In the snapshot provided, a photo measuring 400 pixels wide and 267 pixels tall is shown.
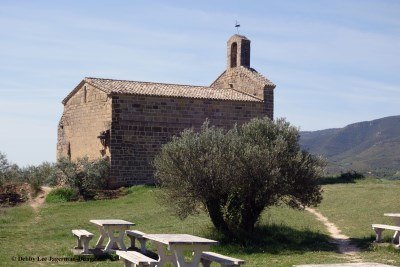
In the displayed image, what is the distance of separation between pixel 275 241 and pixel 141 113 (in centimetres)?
1559

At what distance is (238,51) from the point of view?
116 ft

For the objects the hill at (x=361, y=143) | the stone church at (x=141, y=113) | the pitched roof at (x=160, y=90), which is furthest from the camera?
the hill at (x=361, y=143)

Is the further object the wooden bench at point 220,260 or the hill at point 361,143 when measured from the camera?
the hill at point 361,143

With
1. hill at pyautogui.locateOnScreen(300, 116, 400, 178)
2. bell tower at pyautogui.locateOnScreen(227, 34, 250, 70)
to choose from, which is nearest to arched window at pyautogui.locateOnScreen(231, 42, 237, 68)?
bell tower at pyautogui.locateOnScreen(227, 34, 250, 70)

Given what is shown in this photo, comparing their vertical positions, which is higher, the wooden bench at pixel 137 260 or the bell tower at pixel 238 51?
the bell tower at pixel 238 51

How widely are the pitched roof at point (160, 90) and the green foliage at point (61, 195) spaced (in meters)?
5.25

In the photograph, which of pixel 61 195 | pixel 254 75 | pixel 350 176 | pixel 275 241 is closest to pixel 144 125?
pixel 61 195

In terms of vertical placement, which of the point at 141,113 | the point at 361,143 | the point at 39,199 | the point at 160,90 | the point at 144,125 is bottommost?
the point at 39,199

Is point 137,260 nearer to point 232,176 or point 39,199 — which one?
point 232,176

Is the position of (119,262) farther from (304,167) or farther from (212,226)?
(304,167)

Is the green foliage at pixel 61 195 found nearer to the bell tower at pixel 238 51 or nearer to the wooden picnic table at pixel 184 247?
the bell tower at pixel 238 51

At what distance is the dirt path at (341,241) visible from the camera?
46.6 ft

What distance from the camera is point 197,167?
51.2 feet

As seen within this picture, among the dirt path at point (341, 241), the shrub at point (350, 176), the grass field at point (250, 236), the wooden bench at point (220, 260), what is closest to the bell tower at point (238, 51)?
the shrub at point (350, 176)
